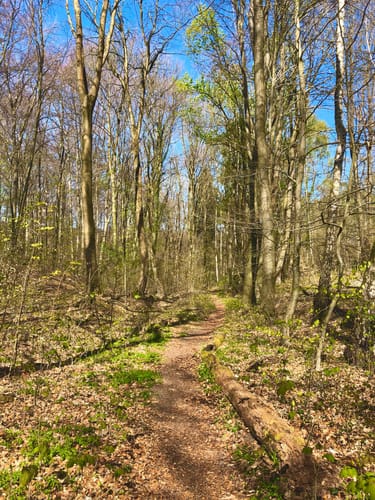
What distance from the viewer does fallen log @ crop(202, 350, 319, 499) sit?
11.2 feet

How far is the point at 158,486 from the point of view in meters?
3.72

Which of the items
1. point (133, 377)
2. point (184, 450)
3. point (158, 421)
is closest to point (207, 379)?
point (133, 377)

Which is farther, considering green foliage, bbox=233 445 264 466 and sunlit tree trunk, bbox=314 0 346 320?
sunlit tree trunk, bbox=314 0 346 320

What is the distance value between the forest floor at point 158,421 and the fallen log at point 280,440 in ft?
0.39

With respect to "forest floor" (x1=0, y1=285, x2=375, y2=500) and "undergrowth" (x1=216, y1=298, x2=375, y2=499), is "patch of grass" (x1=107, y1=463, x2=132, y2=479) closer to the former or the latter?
"forest floor" (x1=0, y1=285, x2=375, y2=500)

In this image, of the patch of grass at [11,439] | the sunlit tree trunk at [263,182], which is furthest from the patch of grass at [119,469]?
the sunlit tree trunk at [263,182]

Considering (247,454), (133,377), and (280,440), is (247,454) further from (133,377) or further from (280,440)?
(133,377)

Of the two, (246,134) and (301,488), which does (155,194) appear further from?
(301,488)

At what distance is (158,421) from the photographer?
5133 millimetres

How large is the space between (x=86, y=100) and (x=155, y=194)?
408 inches

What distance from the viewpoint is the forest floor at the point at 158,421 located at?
3.58m

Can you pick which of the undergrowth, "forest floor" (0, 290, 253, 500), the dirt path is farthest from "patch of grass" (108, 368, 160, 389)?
the undergrowth

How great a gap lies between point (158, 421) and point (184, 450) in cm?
80

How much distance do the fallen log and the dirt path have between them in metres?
0.43
